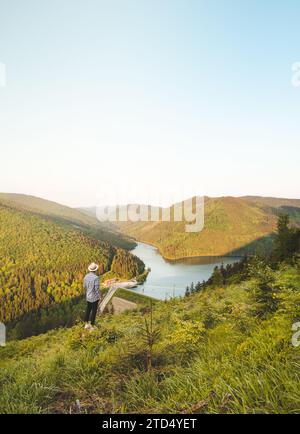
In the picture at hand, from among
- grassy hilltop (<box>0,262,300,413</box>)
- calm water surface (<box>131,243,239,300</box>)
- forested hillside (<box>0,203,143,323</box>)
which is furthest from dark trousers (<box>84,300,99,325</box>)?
forested hillside (<box>0,203,143,323</box>)

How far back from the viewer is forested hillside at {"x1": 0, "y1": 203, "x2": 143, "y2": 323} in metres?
120

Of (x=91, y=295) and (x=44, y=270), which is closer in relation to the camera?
(x=91, y=295)

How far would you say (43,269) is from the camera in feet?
515

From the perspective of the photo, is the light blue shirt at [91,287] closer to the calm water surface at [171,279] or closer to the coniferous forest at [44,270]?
the coniferous forest at [44,270]

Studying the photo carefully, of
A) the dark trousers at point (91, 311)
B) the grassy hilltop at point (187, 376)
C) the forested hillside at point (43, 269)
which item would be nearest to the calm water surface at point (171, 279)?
the forested hillside at point (43, 269)

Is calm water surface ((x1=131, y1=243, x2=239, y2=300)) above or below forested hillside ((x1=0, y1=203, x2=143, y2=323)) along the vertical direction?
below

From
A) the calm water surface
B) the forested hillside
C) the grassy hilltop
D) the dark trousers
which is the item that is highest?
the grassy hilltop

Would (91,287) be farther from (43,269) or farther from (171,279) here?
(43,269)

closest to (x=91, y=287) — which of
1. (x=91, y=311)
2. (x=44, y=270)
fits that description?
(x=91, y=311)

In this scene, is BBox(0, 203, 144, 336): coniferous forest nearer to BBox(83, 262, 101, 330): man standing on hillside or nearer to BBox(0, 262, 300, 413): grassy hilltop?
BBox(83, 262, 101, 330): man standing on hillside

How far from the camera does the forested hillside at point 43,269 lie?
120m

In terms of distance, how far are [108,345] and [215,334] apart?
283 centimetres

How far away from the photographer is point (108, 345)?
6.72 meters
